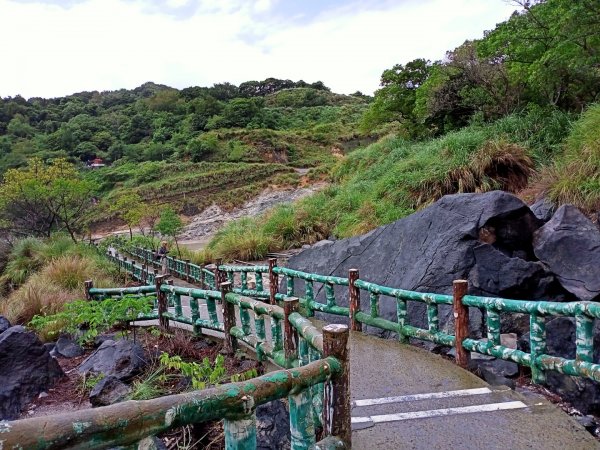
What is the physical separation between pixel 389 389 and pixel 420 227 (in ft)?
12.8

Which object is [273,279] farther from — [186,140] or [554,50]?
[186,140]

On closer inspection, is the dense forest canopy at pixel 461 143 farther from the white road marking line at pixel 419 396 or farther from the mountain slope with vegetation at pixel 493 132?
the white road marking line at pixel 419 396

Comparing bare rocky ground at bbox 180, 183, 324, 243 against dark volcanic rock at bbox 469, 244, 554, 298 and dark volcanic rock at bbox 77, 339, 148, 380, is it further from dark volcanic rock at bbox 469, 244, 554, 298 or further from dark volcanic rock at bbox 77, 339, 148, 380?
dark volcanic rock at bbox 469, 244, 554, 298

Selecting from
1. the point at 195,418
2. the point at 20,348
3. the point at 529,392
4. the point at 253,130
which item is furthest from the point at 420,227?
the point at 253,130

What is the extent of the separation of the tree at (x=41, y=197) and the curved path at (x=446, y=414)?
21067 mm

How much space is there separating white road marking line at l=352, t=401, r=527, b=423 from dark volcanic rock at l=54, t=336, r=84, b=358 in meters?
5.32

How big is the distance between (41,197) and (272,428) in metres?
23.3

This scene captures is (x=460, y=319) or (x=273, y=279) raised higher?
(x=460, y=319)

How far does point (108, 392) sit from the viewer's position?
5.09 m

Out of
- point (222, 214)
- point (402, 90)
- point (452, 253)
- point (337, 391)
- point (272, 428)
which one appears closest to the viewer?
point (337, 391)

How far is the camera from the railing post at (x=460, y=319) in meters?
4.84

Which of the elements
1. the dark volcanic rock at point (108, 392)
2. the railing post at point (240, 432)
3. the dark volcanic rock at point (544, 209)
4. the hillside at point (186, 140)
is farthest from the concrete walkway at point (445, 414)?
the hillside at point (186, 140)

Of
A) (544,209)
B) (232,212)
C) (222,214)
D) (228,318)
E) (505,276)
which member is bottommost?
(222,214)

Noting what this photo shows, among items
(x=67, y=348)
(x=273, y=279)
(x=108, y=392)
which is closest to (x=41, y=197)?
(x=67, y=348)
